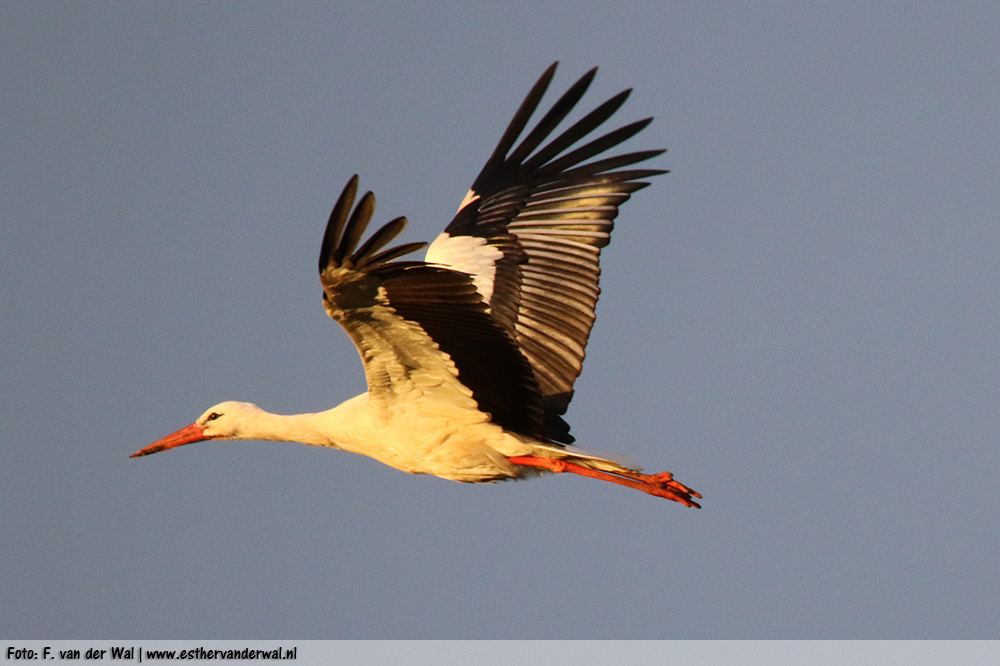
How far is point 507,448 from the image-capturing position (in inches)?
356

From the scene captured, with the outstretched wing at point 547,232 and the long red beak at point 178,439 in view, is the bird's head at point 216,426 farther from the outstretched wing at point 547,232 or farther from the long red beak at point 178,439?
the outstretched wing at point 547,232

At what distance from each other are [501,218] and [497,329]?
6.97 ft

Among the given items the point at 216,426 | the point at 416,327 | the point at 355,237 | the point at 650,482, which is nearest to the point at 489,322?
the point at 416,327

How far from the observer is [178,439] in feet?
34.6

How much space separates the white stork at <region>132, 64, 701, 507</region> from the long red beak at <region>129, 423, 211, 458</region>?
13 millimetres

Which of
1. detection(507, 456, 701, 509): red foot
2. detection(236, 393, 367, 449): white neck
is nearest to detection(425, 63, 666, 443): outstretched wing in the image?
detection(507, 456, 701, 509): red foot

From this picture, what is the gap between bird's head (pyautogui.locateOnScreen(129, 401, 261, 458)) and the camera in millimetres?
10102

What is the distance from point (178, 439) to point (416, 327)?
3524 millimetres

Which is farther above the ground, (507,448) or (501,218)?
(501,218)

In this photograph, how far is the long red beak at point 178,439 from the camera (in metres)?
10.4

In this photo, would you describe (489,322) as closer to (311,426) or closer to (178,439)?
(311,426)

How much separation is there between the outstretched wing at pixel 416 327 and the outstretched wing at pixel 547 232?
772mm
